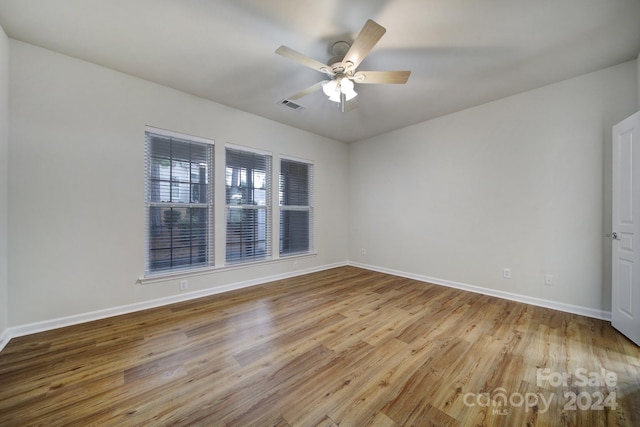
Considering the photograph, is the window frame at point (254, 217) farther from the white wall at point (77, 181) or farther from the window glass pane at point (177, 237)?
the white wall at point (77, 181)

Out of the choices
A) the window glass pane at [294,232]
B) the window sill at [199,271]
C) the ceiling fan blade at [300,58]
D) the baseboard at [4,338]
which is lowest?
the baseboard at [4,338]

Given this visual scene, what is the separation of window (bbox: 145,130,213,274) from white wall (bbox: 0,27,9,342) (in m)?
1.10

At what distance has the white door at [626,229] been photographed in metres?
2.19

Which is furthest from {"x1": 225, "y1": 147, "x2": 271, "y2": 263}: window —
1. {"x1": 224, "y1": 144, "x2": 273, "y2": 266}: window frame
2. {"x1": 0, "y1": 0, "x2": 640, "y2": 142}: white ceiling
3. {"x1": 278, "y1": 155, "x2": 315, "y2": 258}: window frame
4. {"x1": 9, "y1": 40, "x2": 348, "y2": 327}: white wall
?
{"x1": 0, "y1": 0, "x2": 640, "y2": 142}: white ceiling

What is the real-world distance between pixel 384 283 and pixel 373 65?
3.26 m

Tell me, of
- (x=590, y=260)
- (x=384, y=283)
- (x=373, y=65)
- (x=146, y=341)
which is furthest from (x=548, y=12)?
(x=146, y=341)

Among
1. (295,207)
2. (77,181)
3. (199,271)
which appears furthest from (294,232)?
(77,181)

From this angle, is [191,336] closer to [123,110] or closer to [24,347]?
[24,347]

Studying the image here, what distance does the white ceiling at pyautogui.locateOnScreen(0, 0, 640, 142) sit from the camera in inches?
74.0

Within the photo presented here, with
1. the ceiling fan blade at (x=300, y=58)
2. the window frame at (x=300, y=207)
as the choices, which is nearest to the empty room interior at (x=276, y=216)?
the ceiling fan blade at (x=300, y=58)

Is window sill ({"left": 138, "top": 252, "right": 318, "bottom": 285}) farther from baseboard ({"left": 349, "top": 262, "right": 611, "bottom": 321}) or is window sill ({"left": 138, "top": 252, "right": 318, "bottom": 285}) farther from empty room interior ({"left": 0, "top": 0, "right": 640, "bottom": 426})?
baseboard ({"left": 349, "top": 262, "right": 611, "bottom": 321})

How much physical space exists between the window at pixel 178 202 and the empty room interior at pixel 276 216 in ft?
0.09

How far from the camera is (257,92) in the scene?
322 cm

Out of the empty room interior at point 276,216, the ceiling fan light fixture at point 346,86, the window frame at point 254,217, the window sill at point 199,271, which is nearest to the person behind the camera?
the empty room interior at point 276,216
